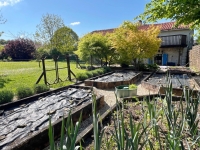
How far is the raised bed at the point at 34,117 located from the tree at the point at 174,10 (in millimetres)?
4793

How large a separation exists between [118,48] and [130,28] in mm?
1976

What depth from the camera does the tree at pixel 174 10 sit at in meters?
5.93

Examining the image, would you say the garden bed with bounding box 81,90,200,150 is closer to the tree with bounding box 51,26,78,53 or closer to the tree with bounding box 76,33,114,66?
the tree with bounding box 76,33,114,66

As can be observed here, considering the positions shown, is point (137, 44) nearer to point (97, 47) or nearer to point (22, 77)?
point (97, 47)

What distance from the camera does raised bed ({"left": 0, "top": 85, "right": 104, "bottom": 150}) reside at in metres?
2.65

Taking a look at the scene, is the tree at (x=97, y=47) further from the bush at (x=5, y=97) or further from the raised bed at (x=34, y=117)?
the bush at (x=5, y=97)

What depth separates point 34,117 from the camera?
12.2 feet

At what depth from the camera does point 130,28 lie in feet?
38.5

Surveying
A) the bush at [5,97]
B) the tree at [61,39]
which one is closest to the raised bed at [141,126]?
the bush at [5,97]

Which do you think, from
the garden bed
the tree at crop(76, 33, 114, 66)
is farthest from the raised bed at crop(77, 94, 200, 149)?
the tree at crop(76, 33, 114, 66)

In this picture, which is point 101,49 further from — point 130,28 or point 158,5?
point 158,5

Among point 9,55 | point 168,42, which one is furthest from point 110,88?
point 9,55

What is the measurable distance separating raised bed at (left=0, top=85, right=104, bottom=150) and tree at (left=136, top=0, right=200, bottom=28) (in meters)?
4.79

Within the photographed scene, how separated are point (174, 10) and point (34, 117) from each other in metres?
6.51
